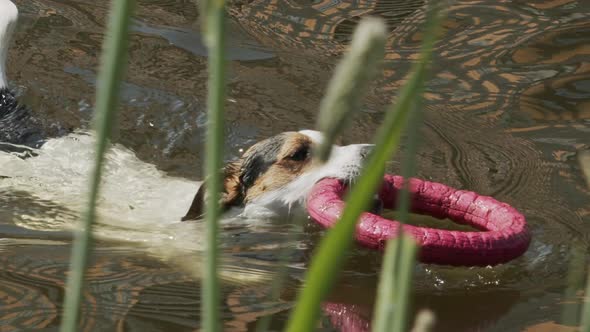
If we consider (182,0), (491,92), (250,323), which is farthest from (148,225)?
(182,0)

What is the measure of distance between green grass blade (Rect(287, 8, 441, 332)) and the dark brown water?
9.51 ft

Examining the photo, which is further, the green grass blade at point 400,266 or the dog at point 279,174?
the dog at point 279,174

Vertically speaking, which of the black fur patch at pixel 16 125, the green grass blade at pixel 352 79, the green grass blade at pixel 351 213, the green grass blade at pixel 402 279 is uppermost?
the green grass blade at pixel 352 79

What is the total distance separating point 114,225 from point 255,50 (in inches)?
98.0

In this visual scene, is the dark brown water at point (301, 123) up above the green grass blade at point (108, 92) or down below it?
below

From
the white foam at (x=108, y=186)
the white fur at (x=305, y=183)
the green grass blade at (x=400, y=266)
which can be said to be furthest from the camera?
the white foam at (x=108, y=186)

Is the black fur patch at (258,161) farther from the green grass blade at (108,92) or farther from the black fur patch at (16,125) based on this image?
the green grass blade at (108,92)

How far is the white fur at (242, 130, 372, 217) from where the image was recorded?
5.17 metres

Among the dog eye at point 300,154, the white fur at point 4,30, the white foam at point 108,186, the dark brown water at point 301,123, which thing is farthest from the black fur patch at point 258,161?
the white fur at point 4,30

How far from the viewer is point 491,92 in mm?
6793

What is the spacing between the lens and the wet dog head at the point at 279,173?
17.1ft

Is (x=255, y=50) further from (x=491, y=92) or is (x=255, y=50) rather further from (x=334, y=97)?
(x=334, y=97)

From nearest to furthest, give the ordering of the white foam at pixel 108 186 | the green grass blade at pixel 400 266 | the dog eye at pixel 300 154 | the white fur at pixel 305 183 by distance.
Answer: the green grass blade at pixel 400 266 → the white fur at pixel 305 183 → the dog eye at pixel 300 154 → the white foam at pixel 108 186

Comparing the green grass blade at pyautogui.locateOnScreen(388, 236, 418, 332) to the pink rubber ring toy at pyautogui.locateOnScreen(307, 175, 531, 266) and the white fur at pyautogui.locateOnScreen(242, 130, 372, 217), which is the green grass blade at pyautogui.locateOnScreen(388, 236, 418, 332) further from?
the white fur at pyautogui.locateOnScreen(242, 130, 372, 217)
